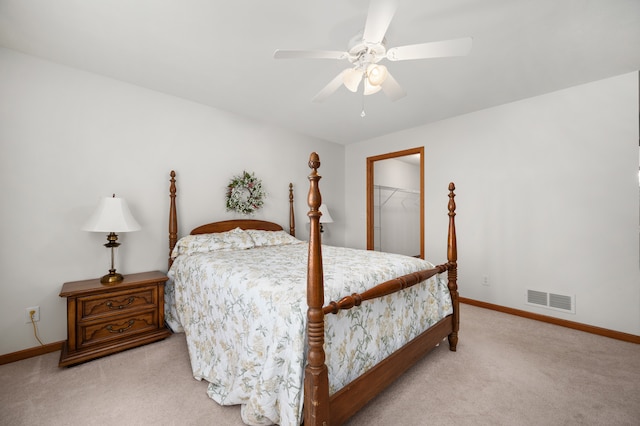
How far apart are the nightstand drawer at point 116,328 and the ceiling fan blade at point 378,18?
2.82 m

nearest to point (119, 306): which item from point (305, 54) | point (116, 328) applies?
point (116, 328)

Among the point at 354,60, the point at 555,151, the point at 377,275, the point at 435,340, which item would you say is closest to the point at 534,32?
the point at 354,60

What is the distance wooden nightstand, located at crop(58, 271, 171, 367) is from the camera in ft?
7.08

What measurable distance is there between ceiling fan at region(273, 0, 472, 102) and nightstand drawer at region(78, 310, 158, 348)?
2454 mm

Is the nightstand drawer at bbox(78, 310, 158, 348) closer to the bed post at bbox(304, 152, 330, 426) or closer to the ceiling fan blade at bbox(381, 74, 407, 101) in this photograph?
the bed post at bbox(304, 152, 330, 426)

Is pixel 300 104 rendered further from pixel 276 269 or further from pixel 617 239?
pixel 617 239

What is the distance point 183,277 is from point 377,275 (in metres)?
1.77

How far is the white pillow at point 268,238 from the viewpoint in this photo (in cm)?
329

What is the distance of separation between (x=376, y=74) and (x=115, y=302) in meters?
2.76

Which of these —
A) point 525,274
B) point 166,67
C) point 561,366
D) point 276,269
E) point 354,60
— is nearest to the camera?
point 354,60

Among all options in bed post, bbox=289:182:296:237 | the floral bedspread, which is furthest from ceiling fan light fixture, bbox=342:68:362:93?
bed post, bbox=289:182:296:237

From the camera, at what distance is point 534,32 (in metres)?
2.00

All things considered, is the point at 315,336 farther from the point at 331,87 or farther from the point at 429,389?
the point at 331,87

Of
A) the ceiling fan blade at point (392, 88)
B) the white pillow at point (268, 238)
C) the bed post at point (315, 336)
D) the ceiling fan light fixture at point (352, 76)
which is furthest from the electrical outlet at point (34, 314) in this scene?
the ceiling fan blade at point (392, 88)
